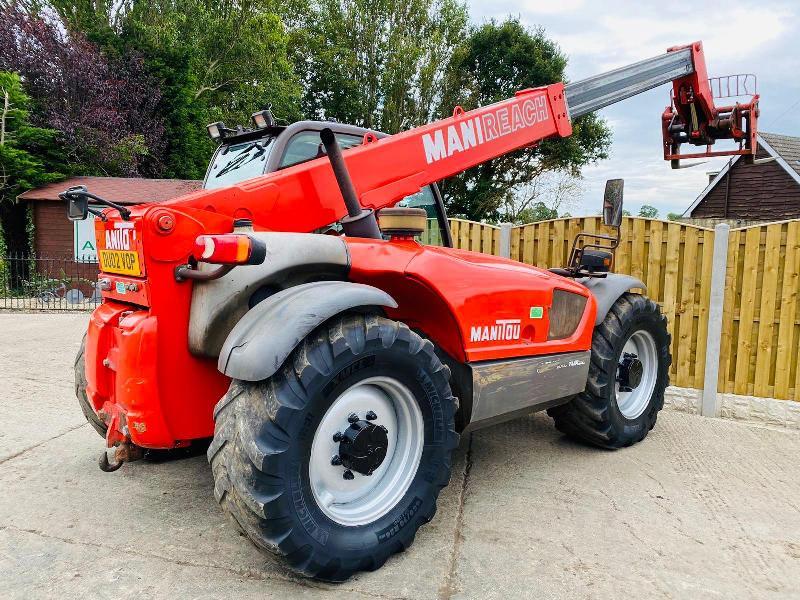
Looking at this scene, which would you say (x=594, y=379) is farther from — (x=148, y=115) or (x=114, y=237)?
(x=148, y=115)

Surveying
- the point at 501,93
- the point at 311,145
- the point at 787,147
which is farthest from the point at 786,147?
the point at 311,145

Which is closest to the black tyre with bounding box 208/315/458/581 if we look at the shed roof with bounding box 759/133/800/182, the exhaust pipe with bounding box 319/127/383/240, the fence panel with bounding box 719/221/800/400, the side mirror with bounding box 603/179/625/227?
the exhaust pipe with bounding box 319/127/383/240

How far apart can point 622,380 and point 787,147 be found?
2416cm

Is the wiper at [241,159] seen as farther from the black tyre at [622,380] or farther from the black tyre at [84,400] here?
the black tyre at [622,380]

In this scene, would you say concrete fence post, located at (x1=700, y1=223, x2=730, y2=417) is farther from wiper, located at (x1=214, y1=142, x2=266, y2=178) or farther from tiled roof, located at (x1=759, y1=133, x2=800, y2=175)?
tiled roof, located at (x1=759, y1=133, x2=800, y2=175)

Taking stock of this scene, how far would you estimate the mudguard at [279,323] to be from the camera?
2182mm

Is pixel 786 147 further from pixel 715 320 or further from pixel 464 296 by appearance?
pixel 464 296

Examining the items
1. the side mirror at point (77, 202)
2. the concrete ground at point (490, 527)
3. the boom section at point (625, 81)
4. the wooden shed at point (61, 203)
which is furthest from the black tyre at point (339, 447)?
the wooden shed at point (61, 203)

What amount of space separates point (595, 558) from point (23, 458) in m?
3.52

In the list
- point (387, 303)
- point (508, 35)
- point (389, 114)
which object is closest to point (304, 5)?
point (389, 114)

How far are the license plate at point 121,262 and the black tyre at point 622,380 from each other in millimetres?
2847

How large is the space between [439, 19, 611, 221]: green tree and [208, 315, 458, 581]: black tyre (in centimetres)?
2370

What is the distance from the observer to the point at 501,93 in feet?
87.1

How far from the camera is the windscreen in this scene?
11.9ft
